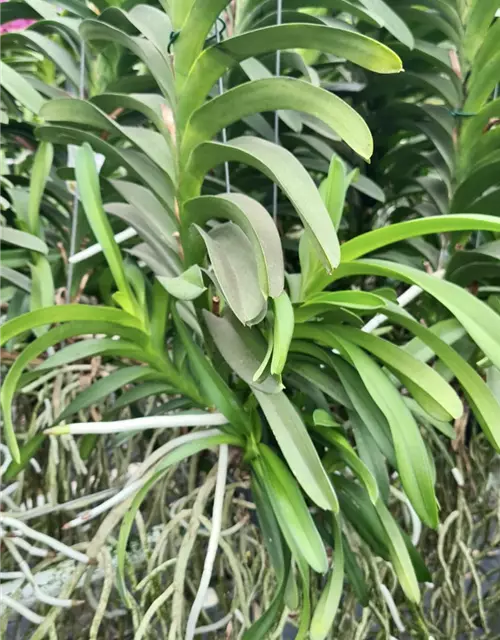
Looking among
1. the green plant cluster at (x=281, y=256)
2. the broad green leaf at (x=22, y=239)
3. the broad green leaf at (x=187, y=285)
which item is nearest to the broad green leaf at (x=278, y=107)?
the green plant cluster at (x=281, y=256)

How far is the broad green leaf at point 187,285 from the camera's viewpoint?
36cm

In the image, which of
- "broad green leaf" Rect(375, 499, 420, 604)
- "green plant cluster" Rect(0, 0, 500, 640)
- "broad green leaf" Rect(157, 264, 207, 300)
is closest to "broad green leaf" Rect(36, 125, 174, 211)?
"green plant cluster" Rect(0, 0, 500, 640)

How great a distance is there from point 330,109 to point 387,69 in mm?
43

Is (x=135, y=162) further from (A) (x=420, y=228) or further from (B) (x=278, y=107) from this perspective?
(A) (x=420, y=228)

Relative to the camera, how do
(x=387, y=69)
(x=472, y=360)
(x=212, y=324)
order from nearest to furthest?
1. (x=387, y=69)
2. (x=212, y=324)
3. (x=472, y=360)

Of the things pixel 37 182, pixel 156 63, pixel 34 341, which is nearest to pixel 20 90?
pixel 37 182

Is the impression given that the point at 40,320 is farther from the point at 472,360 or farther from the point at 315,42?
the point at 472,360

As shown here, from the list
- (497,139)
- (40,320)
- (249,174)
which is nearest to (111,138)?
(249,174)

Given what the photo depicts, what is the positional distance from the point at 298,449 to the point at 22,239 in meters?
0.38

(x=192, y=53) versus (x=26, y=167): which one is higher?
(x=26, y=167)

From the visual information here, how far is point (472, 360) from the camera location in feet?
1.76

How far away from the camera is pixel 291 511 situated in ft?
1.28

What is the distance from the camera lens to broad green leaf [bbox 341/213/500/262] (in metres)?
0.35

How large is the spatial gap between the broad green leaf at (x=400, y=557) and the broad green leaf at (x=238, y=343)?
0.15 meters
